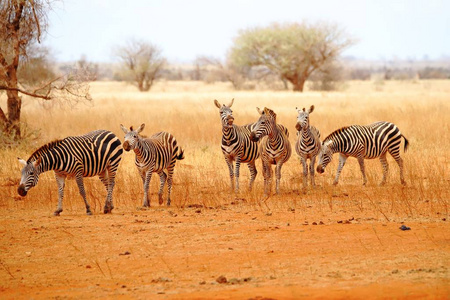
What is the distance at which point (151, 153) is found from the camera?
10.4 metres

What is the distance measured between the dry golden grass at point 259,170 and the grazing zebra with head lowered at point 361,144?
41 cm

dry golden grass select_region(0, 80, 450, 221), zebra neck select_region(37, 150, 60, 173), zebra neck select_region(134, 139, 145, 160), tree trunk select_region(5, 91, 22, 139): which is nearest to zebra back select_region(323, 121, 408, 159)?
dry golden grass select_region(0, 80, 450, 221)

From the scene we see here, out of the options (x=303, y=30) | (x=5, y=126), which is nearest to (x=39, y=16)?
(x=5, y=126)

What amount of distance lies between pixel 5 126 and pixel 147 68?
41.0 metres

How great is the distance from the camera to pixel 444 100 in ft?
81.9

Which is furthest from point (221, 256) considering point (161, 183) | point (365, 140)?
point (365, 140)

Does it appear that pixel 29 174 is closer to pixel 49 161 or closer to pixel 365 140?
pixel 49 161

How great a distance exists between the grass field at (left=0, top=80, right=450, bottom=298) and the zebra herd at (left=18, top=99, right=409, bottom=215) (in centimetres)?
45

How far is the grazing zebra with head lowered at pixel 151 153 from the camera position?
10.0 meters

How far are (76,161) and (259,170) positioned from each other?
5.61m

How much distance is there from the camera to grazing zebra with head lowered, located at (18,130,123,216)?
9.34 metres

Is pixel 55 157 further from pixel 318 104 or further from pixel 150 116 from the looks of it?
pixel 318 104

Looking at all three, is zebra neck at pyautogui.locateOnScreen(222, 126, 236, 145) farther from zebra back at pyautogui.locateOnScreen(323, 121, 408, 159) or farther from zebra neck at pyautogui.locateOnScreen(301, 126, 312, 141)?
zebra back at pyautogui.locateOnScreen(323, 121, 408, 159)

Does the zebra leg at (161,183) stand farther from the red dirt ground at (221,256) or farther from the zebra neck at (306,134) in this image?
the zebra neck at (306,134)
